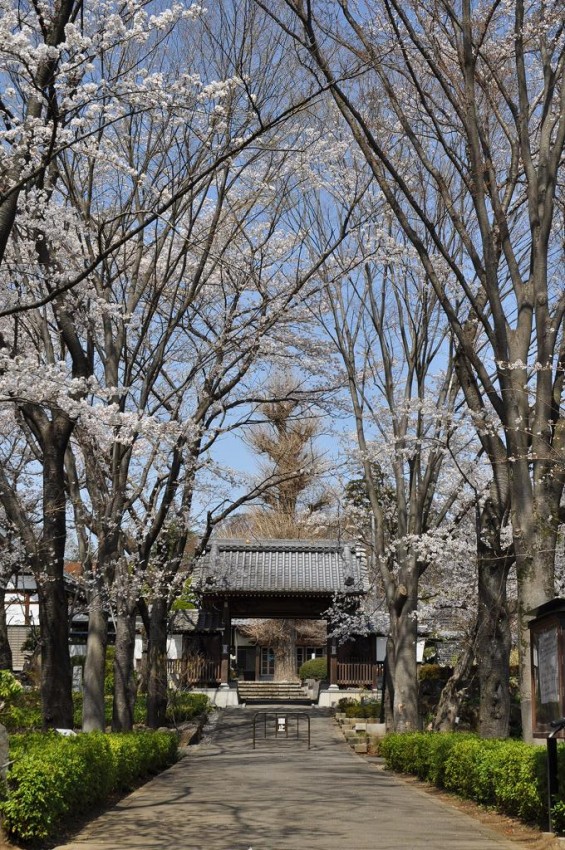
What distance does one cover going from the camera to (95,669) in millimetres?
12344

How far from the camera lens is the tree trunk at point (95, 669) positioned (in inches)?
486

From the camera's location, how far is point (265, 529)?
42.3 metres

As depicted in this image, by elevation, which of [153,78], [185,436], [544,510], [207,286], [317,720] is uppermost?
[207,286]

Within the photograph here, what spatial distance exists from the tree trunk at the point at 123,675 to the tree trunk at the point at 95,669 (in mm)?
2900

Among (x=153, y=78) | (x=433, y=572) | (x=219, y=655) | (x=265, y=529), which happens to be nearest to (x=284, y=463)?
(x=265, y=529)

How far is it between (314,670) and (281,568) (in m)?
8.37

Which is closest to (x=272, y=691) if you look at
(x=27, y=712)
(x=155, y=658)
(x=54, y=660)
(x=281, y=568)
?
(x=281, y=568)

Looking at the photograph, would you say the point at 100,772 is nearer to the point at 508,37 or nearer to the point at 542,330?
the point at 542,330

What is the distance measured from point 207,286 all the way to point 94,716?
7.40 metres

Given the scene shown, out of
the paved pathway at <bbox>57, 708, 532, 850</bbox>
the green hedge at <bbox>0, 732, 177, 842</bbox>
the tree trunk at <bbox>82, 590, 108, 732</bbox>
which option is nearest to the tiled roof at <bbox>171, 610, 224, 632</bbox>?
the paved pathway at <bbox>57, 708, 532, 850</bbox>

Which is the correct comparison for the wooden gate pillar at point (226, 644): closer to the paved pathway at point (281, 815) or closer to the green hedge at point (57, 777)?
the paved pathway at point (281, 815)

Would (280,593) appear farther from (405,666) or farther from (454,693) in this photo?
(405,666)

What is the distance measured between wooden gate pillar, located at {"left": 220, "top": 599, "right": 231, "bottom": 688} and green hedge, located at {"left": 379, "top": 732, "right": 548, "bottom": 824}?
17.8 metres

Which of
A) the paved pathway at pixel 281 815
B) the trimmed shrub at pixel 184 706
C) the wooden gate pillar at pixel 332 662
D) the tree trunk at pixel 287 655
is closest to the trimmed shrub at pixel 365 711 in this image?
the trimmed shrub at pixel 184 706
